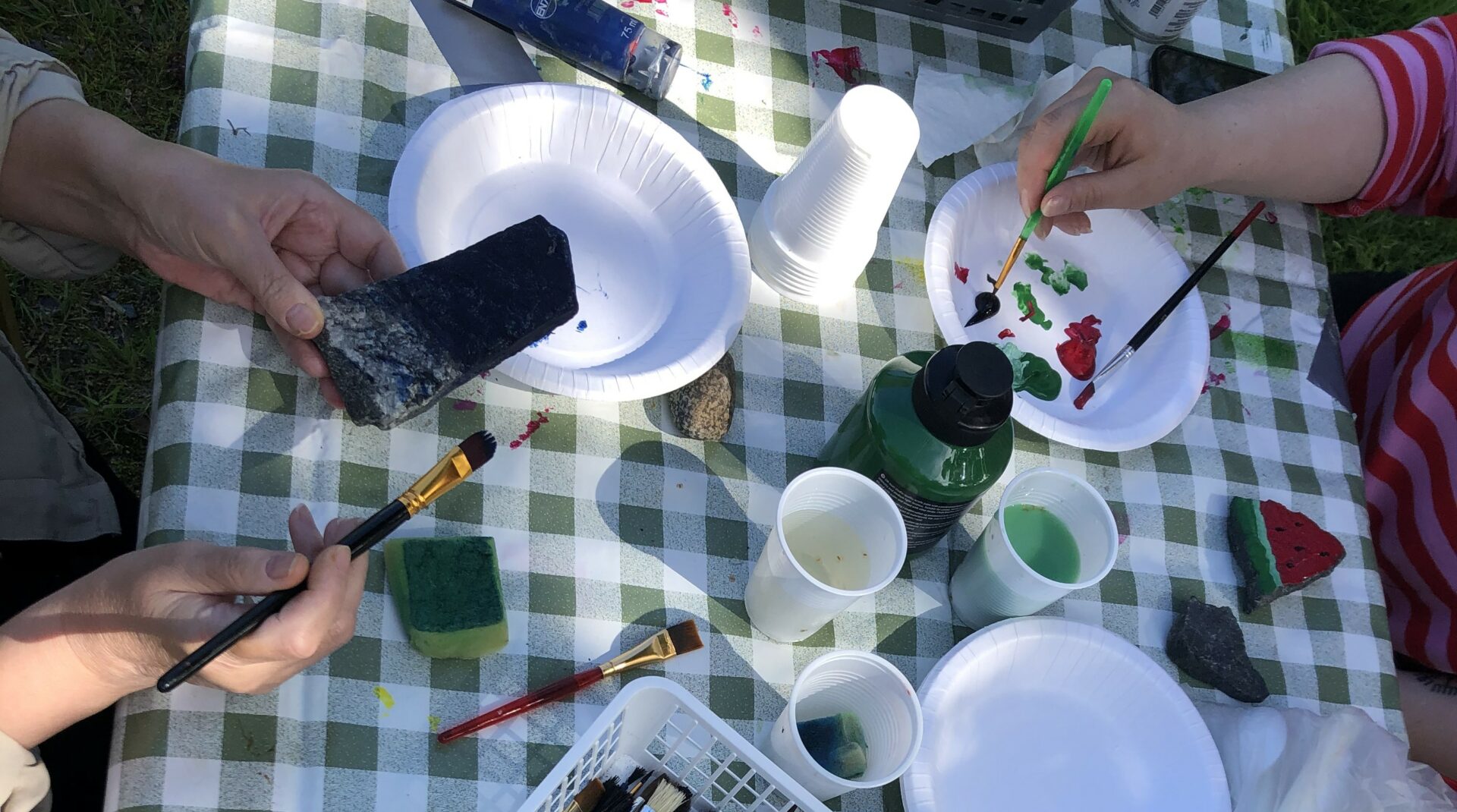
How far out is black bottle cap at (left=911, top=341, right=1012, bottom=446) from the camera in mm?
755

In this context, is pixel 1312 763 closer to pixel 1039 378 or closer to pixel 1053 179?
pixel 1039 378

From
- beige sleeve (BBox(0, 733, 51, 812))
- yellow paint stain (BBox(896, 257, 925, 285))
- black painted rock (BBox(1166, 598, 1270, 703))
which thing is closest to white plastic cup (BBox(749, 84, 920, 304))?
yellow paint stain (BBox(896, 257, 925, 285))

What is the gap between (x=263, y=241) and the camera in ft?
2.70

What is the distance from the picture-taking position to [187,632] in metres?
0.70

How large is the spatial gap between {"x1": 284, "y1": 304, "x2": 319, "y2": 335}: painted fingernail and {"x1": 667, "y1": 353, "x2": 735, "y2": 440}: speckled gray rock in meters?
0.34

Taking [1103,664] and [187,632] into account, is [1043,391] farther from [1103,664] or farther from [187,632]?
[187,632]

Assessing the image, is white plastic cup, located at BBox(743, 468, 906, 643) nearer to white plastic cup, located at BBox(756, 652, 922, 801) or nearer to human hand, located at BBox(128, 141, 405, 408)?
white plastic cup, located at BBox(756, 652, 922, 801)

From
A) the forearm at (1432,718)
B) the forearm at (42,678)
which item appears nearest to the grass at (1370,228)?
the forearm at (1432,718)

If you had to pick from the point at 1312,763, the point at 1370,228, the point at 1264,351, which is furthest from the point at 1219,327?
the point at 1370,228

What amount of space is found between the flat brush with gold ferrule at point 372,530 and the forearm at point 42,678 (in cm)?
11

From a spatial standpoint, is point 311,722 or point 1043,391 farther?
point 1043,391

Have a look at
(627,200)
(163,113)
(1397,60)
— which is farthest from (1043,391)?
(163,113)

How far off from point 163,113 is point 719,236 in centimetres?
128

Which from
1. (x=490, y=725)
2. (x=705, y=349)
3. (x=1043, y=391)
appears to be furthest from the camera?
(x=1043, y=391)
